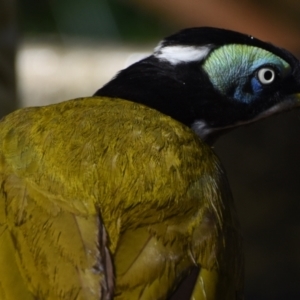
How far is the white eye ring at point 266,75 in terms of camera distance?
229 centimetres

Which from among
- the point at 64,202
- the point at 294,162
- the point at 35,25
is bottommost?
the point at 294,162

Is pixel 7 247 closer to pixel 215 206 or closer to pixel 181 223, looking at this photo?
pixel 181 223

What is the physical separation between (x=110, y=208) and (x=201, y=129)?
0.69 meters

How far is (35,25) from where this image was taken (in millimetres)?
5391

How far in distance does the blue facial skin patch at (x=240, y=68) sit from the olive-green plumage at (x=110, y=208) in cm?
35

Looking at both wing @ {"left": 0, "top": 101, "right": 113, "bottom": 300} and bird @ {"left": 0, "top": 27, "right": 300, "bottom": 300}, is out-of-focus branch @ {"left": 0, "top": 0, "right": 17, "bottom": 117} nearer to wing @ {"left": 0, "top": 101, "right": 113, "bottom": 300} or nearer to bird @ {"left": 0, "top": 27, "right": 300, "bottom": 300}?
bird @ {"left": 0, "top": 27, "right": 300, "bottom": 300}

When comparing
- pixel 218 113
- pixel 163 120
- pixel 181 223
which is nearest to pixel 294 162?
pixel 218 113

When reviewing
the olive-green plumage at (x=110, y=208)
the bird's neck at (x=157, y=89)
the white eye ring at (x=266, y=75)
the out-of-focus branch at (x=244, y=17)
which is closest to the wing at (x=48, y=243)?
the olive-green plumage at (x=110, y=208)

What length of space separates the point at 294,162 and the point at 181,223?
238cm

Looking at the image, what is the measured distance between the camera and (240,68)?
7.55ft

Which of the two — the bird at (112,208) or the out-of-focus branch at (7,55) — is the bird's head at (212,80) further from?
the out-of-focus branch at (7,55)

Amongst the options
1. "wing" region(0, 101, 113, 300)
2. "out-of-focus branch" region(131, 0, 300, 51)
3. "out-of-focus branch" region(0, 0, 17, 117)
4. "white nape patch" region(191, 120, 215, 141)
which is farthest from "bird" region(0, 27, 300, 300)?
"out-of-focus branch" region(131, 0, 300, 51)

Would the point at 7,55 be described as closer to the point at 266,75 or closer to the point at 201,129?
the point at 201,129

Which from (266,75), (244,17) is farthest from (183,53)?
(244,17)
